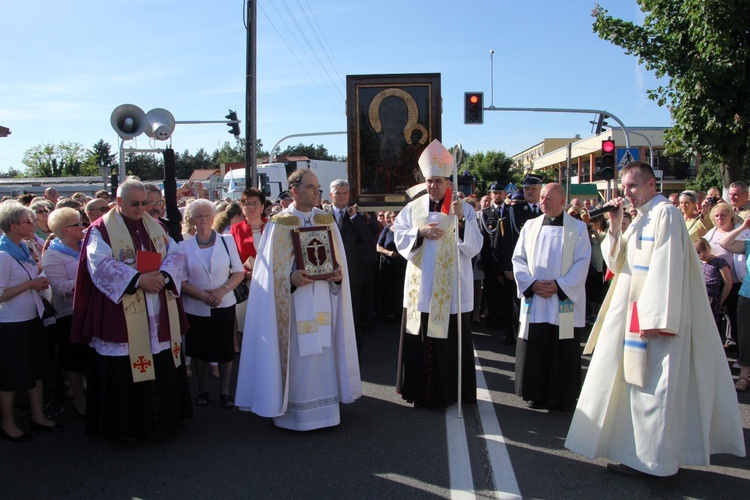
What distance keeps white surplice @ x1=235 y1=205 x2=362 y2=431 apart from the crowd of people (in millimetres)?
16

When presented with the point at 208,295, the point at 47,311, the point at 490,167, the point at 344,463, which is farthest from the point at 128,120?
the point at 490,167

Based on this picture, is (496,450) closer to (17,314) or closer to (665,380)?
(665,380)

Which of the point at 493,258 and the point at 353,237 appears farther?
the point at 493,258

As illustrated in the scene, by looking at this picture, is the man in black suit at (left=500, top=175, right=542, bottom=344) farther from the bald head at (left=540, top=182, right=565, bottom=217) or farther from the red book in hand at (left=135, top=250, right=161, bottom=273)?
the red book in hand at (left=135, top=250, right=161, bottom=273)

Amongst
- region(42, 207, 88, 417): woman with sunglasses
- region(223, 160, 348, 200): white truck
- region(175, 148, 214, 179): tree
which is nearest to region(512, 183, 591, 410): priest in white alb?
region(42, 207, 88, 417): woman with sunglasses

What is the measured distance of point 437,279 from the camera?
583 centimetres

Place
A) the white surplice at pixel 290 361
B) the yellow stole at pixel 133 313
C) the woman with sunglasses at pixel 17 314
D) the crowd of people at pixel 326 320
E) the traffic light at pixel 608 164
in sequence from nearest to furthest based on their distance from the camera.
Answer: the crowd of people at pixel 326 320, the yellow stole at pixel 133 313, the woman with sunglasses at pixel 17 314, the white surplice at pixel 290 361, the traffic light at pixel 608 164

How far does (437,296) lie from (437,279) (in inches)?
6.4

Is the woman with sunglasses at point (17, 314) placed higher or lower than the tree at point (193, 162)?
lower

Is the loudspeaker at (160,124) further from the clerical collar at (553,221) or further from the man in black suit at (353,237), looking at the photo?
the clerical collar at (553,221)

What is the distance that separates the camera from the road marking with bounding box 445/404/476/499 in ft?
13.4

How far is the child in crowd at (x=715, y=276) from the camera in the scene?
7363 millimetres

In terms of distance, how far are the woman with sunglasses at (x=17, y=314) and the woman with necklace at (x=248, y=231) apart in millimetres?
2347

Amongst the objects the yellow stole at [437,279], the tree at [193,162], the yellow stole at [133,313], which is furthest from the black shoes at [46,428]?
the tree at [193,162]
